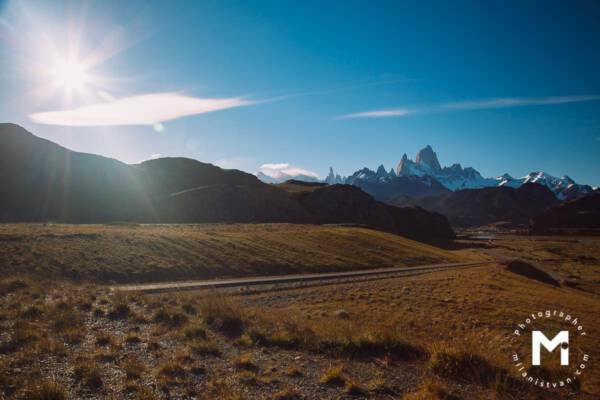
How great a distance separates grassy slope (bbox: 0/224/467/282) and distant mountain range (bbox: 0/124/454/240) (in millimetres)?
53011

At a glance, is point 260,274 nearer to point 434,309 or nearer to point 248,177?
point 434,309

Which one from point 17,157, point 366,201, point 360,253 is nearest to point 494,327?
point 360,253

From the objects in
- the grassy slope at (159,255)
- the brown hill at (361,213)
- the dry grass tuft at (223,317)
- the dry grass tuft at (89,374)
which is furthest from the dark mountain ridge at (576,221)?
the dry grass tuft at (89,374)

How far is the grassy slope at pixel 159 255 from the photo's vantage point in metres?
27.2

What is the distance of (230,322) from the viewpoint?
1218 centimetres

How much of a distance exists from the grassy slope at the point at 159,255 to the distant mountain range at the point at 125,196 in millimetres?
53011

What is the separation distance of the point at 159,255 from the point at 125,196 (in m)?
79.0

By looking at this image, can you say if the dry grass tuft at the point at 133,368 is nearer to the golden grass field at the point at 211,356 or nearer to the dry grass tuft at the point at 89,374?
the golden grass field at the point at 211,356

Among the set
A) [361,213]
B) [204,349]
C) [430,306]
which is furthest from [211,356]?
[361,213]

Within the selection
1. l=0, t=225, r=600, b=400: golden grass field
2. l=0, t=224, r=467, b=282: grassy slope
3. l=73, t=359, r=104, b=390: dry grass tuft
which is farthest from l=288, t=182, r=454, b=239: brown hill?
l=73, t=359, r=104, b=390: dry grass tuft

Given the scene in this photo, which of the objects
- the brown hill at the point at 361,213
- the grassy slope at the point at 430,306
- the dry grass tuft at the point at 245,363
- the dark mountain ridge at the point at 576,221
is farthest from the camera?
the dark mountain ridge at the point at 576,221

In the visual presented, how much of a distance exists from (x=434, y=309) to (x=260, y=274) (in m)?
18.6

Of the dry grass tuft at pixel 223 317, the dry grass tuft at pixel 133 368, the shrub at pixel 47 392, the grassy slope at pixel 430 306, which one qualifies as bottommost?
the grassy slope at pixel 430 306

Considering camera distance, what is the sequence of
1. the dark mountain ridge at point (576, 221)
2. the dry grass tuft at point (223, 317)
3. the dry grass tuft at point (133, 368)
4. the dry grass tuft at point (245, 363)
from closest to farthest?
the dry grass tuft at point (133, 368) → the dry grass tuft at point (245, 363) → the dry grass tuft at point (223, 317) → the dark mountain ridge at point (576, 221)
